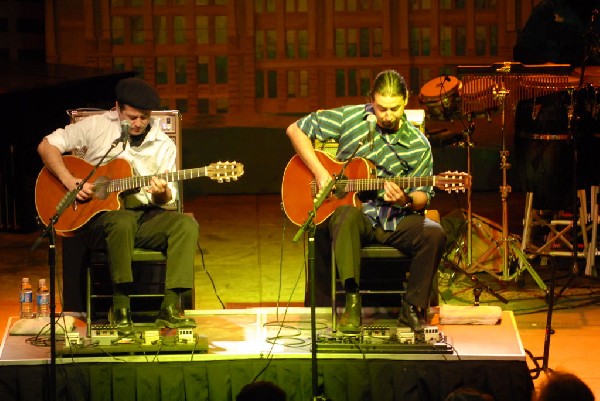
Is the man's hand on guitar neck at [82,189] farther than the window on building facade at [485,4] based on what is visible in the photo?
No

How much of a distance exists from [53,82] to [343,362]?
5350 mm

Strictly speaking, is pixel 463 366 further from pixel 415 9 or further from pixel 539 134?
pixel 415 9

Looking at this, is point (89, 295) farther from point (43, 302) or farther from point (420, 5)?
point (420, 5)

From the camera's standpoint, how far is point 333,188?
255 inches

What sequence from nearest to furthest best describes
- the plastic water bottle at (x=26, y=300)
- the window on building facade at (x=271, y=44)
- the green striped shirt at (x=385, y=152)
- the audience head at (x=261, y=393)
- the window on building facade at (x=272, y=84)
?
the audience head at (x=261, y=393) < the green striped shirt at (x=385, y=152) < the plastic water bottle at (x=26, y=300) < the window on building facade at (x=271, y=44) < the window on building facade at (x=272, y=84)

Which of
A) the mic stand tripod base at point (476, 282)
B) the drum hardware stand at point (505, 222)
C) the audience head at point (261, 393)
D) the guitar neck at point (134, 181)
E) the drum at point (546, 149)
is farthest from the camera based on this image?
the drum at point (546, 149)

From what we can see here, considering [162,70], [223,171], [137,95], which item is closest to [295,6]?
[162,70]

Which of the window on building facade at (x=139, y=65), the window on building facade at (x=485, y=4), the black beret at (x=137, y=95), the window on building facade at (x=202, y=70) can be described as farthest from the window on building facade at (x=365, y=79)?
the black beret at (x=137, y=95)

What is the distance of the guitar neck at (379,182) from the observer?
626cm

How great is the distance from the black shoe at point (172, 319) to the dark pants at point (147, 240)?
13 cm

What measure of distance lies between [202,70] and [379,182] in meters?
6.52

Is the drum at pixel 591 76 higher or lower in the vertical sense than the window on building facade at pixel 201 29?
lower

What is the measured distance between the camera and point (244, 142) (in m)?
12.0

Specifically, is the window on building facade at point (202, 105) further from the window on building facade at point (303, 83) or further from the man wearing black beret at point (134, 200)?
the man wearing black beret at point (134, 200)
